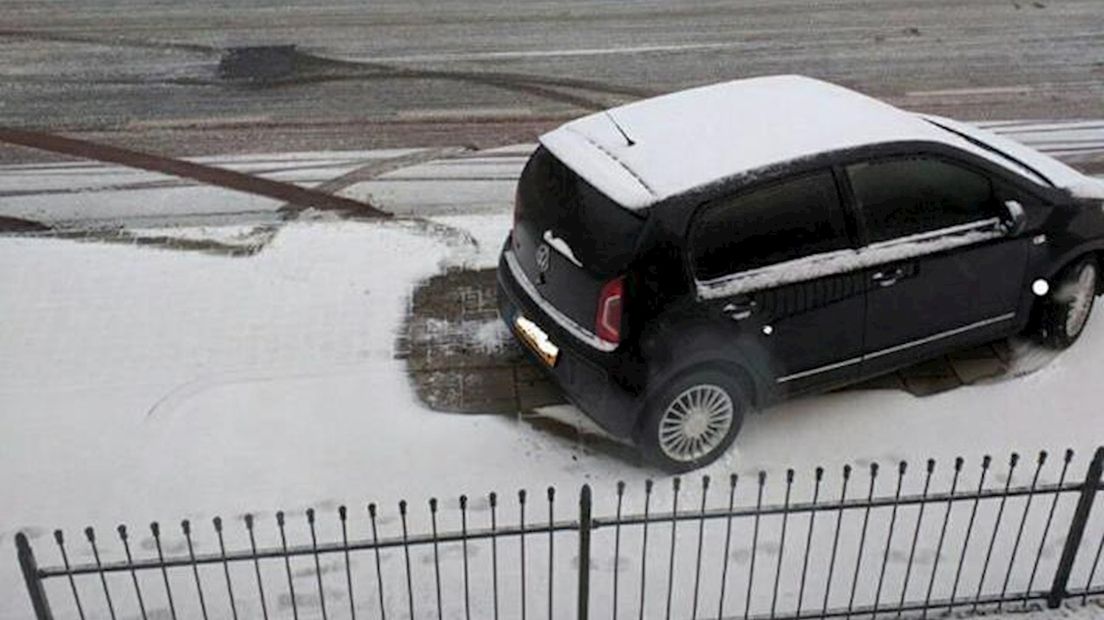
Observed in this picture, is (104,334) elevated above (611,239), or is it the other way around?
Result: (611,239)

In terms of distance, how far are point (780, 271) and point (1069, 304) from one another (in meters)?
2.20

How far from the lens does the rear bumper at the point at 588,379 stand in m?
5.81

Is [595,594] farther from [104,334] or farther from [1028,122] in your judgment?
[1028,122]

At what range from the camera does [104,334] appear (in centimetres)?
736

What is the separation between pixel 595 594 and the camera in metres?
5.40

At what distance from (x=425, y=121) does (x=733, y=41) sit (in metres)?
4.24

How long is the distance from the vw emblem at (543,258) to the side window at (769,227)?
82cm

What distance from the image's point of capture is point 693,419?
5.99 meters

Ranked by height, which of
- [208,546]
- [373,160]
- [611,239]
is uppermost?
[611,239]

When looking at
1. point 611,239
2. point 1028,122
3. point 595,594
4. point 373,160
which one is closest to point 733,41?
point 1028,122

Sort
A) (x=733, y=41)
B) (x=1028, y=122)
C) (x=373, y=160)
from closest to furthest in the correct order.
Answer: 1. (x=373, y=160)
2. (x=1028, y=122)
3. (x=733, y=41)

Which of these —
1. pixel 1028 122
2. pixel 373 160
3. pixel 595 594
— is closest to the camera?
pixel 595 594

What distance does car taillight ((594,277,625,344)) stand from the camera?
18.4 feet

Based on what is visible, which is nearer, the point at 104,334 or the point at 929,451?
the point at 929,451
